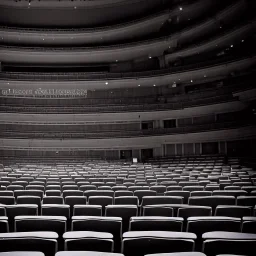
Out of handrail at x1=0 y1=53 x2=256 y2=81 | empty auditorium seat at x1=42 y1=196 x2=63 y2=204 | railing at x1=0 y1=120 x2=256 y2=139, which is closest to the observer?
empty auditorium seat at x1=42 y1=196 x2=63 y2=204

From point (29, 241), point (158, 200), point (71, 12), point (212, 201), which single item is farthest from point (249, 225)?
point (71, 12)

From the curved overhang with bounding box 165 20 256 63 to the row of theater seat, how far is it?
2451cm

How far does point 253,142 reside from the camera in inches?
1055

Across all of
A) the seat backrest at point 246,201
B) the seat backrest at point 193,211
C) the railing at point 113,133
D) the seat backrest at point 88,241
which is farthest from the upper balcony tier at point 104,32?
the seat backrest at point 88,241

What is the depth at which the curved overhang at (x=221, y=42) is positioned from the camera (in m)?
25.3

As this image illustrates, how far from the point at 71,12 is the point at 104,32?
18.5 feet

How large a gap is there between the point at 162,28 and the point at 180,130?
1236cm

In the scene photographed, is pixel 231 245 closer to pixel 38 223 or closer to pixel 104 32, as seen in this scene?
pixel 38 223

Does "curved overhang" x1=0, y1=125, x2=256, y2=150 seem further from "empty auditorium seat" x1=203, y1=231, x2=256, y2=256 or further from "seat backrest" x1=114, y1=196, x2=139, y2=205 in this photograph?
"empty auditorium seat" x1=203, y1=231, x2=256, y2=256

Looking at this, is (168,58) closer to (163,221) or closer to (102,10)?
(102,10)

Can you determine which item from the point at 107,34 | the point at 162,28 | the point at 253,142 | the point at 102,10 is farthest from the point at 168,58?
the point at 253,142

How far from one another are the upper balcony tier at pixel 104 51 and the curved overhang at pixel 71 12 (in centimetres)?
462

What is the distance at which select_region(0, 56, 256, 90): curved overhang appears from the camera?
29609 mm

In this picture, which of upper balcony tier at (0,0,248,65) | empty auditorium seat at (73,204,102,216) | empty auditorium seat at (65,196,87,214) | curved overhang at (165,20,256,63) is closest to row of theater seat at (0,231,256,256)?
empty auditorium seat at (73,204,102,216)
